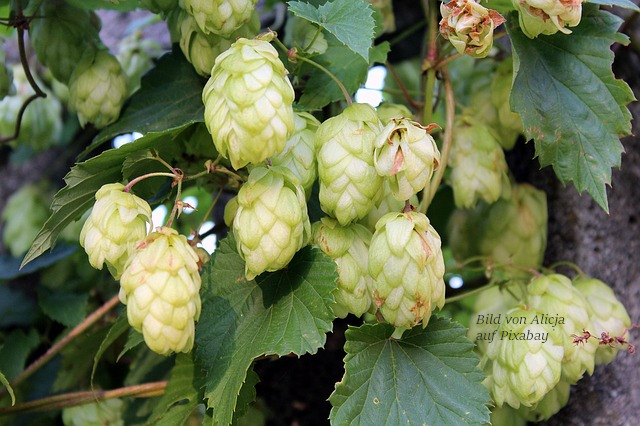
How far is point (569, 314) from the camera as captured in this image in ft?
4.49

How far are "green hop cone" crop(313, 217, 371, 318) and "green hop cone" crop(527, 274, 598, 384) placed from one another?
1.19 feet

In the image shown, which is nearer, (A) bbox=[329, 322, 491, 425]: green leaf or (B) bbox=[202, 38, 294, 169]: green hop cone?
(B) bbox=[202, 38, 294, 169]: green hop cone

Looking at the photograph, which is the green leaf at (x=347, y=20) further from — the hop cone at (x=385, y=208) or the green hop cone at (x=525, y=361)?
the green hop cone at (x=525, y=361)

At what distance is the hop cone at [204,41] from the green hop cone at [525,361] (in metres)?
0.70

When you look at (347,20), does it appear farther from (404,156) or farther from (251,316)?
(251,316)

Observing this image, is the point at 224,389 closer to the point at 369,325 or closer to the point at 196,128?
the point at 369,325

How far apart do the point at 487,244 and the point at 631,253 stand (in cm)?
33

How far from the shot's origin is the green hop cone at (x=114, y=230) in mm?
1114

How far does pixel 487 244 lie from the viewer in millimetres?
1729

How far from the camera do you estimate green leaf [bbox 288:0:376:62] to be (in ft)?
3.93

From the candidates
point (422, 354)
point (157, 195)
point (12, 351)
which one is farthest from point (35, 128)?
point (422, 354)

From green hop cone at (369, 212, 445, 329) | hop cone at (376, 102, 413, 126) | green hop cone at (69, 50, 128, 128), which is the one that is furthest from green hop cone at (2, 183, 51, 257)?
green hop cone at (369, 212, 445, 329)

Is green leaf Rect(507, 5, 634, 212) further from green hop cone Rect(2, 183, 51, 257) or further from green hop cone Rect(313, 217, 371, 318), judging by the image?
green hop cone Rect(2, 183, 51, 257)

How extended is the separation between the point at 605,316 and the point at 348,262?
1.80 ft
